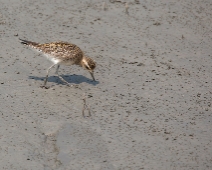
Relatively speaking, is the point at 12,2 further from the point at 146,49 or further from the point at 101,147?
the point at 101,147

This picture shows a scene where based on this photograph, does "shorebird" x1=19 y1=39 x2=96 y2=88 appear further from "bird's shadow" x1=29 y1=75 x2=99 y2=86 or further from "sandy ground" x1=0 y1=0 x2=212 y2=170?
"sandy ground" x1=0 y1=0 x2=212 y2=170

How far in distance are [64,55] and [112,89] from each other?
1.01m

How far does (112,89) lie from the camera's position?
12.1 metres

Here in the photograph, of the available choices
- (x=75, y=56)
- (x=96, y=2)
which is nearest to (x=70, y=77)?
(x=75, y=56)

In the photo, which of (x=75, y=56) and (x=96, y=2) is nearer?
(x=75, y=56)

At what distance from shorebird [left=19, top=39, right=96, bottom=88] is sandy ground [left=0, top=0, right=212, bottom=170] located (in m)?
0.30

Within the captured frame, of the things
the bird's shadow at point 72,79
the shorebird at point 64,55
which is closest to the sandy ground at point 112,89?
the bird's shadow at point 72,79

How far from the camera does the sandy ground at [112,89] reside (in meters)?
10.1

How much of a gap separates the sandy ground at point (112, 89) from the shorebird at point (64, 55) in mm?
299

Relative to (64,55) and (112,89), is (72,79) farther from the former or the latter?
(112,89)

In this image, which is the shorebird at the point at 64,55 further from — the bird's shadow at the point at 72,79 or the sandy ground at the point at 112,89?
the sandy ground at the point at 112,89

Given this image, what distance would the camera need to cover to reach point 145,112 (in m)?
11.4

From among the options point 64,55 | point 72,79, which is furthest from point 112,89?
point 64,55

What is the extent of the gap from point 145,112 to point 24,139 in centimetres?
216
